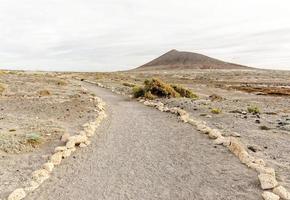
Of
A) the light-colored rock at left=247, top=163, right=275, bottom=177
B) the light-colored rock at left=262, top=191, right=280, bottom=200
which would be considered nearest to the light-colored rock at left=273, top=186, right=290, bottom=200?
the light-colored rock at left=262, top=191, right=280, bottom=200

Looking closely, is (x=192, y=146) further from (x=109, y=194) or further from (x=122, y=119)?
(x=122, y=119)

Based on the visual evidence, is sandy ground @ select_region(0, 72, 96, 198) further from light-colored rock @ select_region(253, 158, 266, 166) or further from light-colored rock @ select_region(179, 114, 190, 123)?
light-colored rock @ select_region(253, 158, 266, 166)

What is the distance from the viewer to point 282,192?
26.5 ft

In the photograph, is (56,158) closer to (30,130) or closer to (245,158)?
(30,130)

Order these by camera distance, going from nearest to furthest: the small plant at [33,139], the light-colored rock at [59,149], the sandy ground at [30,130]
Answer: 1. the sandy ground at [30,130]
2. the light-colored rock at [59,149]
3. the small plant at [33,139]

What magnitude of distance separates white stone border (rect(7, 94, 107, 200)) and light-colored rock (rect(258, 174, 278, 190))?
17.0 feet

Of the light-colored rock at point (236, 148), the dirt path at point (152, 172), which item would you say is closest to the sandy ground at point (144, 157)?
the dirt path at point (152, 172)

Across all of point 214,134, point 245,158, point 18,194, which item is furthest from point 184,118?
point 18,194

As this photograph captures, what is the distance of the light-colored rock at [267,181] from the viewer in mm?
8534

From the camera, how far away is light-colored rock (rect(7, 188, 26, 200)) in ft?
26.9

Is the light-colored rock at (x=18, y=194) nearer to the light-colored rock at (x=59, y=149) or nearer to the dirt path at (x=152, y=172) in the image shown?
the dirt path at (x=152, y=172)

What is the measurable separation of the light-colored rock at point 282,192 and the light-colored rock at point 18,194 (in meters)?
5.42

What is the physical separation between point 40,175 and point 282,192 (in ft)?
18.7

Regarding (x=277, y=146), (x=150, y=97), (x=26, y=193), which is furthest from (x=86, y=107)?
(x=26, y=193)
